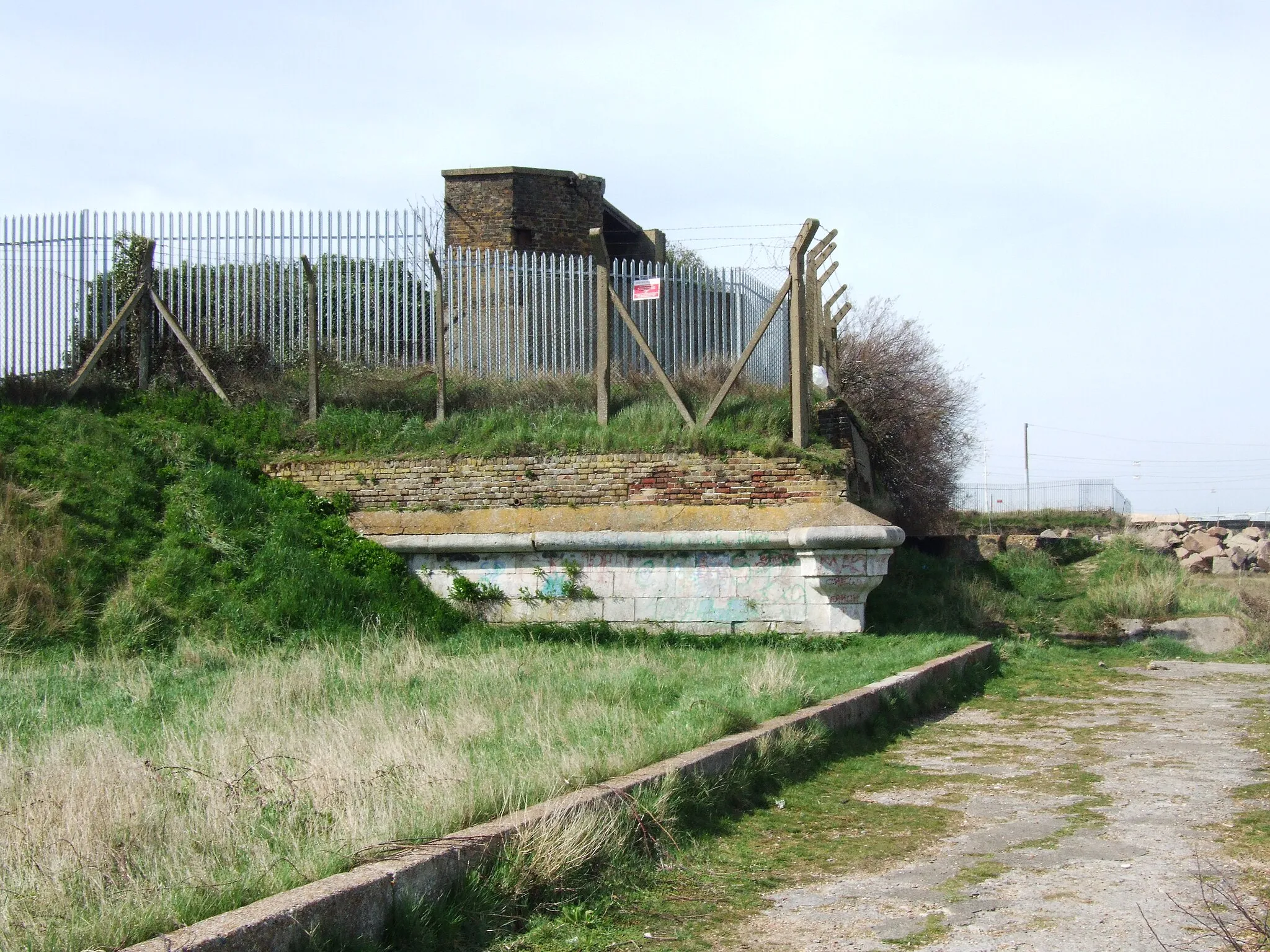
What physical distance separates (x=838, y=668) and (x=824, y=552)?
2.31 meters

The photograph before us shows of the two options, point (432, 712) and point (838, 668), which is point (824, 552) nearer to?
point (838, 668)

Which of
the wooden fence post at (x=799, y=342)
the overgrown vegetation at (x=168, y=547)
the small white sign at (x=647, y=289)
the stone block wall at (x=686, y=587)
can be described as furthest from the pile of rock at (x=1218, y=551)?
the overgrown vegetation at (x=168, y=547)

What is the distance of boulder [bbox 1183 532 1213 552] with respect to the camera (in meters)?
28.4

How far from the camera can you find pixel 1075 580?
704 inches

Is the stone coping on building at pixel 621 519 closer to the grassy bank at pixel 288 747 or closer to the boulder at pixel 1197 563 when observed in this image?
the grassy bank at pixel 288 747

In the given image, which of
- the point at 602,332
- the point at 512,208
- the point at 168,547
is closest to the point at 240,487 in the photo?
the point at 168,547

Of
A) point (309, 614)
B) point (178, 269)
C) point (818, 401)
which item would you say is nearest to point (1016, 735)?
point (309, 614)

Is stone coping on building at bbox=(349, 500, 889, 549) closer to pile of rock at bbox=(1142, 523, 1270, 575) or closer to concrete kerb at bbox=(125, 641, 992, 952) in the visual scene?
concrete kerb at bbox=(125, 641, 992, 952)

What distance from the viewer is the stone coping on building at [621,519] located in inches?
460

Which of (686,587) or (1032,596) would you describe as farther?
(1032,596)

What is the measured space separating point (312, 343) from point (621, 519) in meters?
4.86

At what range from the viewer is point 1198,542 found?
2891cm

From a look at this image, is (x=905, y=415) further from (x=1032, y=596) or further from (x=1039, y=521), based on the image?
(x=1039, y=521)

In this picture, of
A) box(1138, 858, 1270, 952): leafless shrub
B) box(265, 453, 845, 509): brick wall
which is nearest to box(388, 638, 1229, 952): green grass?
box(1138, 858, 1270, 952): leafless shrub
